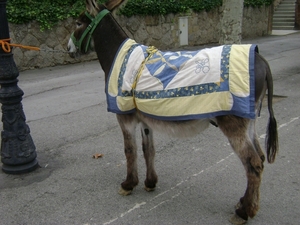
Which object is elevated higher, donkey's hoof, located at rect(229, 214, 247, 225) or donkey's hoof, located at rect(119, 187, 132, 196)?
donkey's hoof, located at rect(229, 214, 247, 225)

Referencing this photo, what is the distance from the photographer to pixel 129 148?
4000mm

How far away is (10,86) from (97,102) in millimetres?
3310

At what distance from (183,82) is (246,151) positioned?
0.85 metres

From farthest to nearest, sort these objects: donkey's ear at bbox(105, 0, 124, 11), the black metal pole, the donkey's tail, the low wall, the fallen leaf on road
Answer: the low wall, the fallen leaf on road, the black metal pole, donkey's ear at bbox(105, 0, 124, 11), the donkey's tail

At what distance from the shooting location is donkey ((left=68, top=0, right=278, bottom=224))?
3350 millimetres

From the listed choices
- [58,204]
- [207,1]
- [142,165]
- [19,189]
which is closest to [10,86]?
[19,189]

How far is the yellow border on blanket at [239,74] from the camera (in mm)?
3223

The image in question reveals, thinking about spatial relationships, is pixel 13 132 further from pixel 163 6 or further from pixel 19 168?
pixel 163 6

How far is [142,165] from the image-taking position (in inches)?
189

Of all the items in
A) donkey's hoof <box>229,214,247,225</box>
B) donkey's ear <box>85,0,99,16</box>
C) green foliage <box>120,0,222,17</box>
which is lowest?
donkey's hoof <box>229,214,247,225</box>

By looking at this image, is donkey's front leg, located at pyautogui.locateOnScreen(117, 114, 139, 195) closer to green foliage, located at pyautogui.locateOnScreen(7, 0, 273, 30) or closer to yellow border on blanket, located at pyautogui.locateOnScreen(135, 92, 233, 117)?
yellow border on blanket, located at pyautogui.locateOnScreen(135, 92, 233, 117)

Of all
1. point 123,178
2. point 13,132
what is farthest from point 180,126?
point 13,132

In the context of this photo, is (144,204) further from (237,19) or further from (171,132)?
(237,19)

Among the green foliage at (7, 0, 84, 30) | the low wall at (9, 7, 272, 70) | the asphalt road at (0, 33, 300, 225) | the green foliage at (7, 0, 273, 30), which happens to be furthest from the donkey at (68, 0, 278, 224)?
the green foliage at (7, 0, 84, 30)
